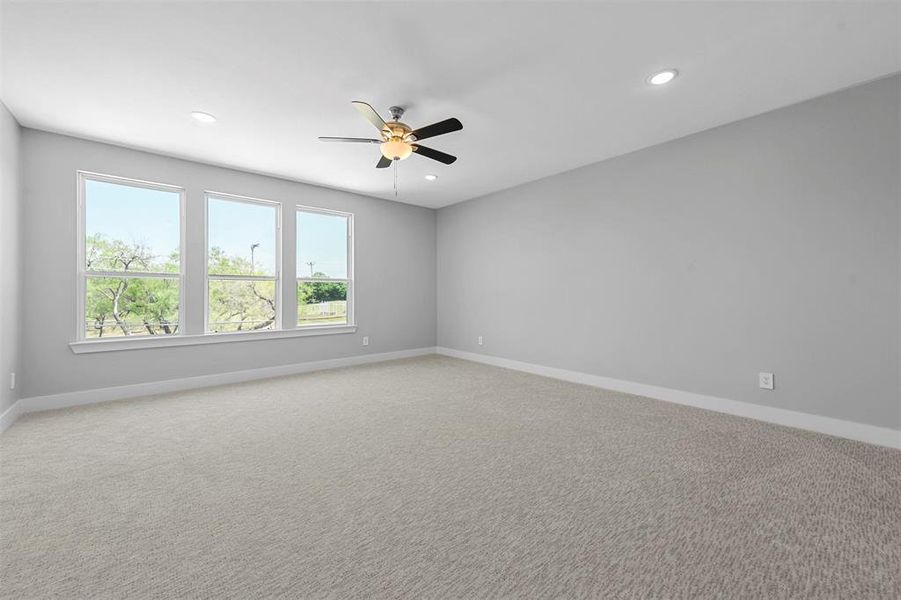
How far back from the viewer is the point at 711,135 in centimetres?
334

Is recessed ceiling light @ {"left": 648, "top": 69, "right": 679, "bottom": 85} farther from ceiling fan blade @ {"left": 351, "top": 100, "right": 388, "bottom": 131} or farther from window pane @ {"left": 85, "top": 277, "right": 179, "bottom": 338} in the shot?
window pane @ {"left": 85, "top": 277, "right": 179, "bottom": 338}

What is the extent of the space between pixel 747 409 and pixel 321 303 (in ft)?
16.4

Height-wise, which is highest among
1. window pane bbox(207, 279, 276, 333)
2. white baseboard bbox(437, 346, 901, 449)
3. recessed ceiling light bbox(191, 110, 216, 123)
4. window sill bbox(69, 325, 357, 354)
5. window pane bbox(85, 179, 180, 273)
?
recessed ceiling light bbox(191, 110, 216, 123)

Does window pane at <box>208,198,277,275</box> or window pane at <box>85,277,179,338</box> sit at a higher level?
window pane at <box>208,198,277,275</box>

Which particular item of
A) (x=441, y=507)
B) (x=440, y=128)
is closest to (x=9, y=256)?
(x=440, y=128)

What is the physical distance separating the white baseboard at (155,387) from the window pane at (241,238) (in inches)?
49.6

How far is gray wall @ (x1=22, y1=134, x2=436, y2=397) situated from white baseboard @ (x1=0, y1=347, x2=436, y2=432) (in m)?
0.06

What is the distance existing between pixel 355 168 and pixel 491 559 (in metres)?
4.10

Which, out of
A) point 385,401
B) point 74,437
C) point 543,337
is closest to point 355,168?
point 385,401

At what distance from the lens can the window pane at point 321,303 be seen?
5039 mm

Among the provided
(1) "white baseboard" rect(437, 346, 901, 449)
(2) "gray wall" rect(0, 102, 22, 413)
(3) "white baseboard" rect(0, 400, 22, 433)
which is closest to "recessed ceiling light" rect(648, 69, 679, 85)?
(1) "white baseboard" rect(437, 346, 901, 449)

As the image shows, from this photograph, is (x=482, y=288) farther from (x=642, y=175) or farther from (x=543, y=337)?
(x=642, y=175)

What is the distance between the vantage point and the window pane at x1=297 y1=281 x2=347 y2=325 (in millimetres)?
5039

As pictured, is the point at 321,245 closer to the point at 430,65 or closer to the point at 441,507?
the point at 430,65
